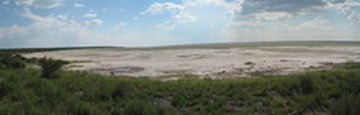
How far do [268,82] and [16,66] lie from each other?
52.4 feet

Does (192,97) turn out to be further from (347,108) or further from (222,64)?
(222,64)

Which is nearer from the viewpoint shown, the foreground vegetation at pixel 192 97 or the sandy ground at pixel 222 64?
the foreground vegetation at pixel 192 97

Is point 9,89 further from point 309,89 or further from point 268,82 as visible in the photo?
point 309,89

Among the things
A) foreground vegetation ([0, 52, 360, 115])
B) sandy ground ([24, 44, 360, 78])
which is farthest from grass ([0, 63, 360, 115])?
sandy ground ([24, 44, 360, 78])

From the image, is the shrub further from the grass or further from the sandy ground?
the sandy ground

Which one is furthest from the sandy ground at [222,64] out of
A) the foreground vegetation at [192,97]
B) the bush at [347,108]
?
the bush at [347,108]

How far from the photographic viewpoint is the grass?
6195 mm

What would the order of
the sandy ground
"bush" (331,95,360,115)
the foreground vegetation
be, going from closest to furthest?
"bush" (331,95,360,115) → the foreground vegetation → the sandy ground

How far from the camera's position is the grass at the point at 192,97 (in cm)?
620

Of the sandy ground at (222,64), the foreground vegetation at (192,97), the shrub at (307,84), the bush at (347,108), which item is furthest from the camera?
the sandy ground at (222,64)

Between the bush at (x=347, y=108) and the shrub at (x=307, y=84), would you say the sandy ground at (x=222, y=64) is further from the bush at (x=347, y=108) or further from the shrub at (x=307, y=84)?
the bush at (x=347, y=108)

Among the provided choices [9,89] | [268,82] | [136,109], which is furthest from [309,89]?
[9,89]

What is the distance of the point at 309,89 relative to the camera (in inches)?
340

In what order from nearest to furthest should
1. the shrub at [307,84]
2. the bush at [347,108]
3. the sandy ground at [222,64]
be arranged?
the bush at [347,108] < the shrub at [307,84] < the sandy ground at [222,64]
